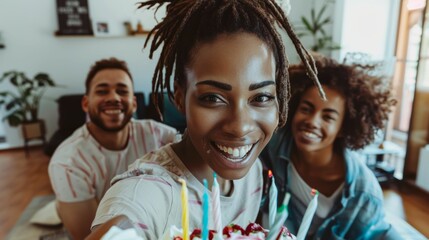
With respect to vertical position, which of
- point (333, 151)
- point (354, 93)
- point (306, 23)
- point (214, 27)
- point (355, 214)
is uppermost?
point (306, 23)

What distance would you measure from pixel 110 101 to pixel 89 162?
0.22 metres

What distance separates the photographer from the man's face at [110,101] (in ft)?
3.75

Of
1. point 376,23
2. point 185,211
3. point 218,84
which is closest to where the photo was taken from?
point 185,211

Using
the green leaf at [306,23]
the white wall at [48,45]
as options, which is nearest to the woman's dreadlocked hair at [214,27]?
the green leaf at [306,23]

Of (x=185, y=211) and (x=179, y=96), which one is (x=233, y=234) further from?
(x=179, y=96)

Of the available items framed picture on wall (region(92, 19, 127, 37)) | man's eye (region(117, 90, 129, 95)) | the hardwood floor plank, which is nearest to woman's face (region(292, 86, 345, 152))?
man's eye (region(117, 90, 129, 95))

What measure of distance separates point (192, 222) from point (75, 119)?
2.75m

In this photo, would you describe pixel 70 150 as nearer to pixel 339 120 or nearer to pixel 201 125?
pixel 201 125

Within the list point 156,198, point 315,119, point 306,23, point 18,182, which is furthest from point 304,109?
point 18,182

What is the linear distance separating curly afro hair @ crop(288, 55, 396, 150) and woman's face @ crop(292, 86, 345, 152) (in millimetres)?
27

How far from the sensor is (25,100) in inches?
129

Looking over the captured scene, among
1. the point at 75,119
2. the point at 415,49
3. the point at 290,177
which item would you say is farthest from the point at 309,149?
the point at 75,119

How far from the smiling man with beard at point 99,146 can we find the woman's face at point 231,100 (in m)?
0.63

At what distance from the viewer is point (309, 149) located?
978 millimetres
